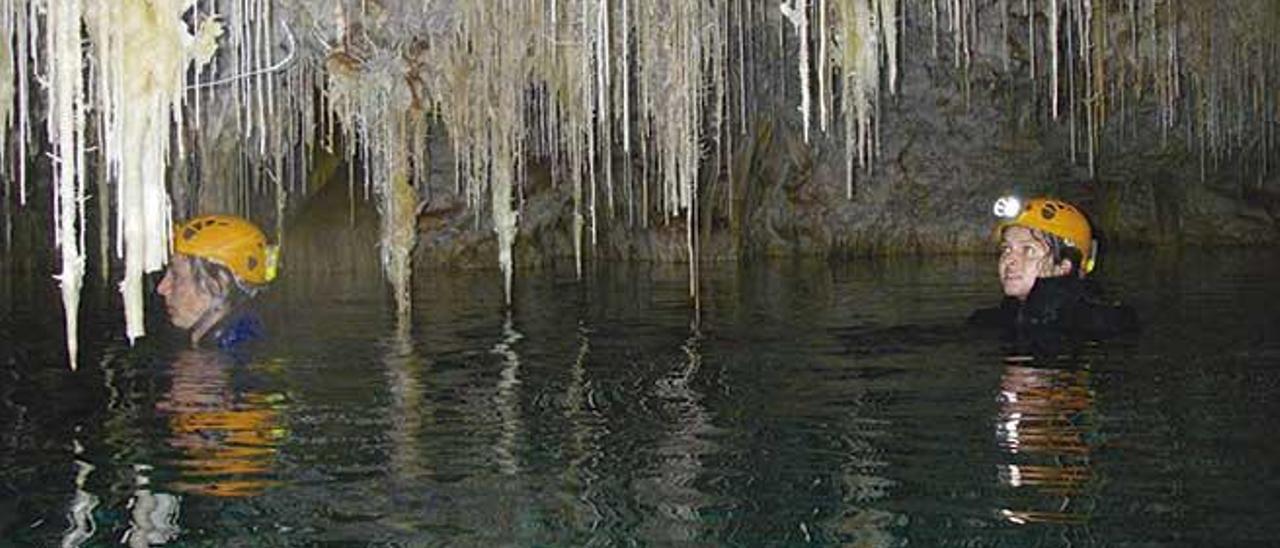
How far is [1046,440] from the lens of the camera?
18.7ft

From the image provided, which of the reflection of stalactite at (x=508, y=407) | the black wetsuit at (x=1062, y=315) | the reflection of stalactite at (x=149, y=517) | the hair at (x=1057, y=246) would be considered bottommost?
the reflection of stalactite at (x=149, y=517)

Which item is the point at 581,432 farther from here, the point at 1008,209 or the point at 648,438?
the point at 1008,209

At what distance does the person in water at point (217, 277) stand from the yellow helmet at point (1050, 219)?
408 centimetres

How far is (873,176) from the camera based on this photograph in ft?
78.6

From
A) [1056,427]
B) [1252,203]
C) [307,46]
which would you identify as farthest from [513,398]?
[1252,203]

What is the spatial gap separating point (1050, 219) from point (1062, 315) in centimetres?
54

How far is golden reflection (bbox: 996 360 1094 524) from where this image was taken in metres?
4.57

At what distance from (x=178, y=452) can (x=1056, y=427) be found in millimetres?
3143

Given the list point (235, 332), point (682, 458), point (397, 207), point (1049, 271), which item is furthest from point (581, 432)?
point (397, 207)

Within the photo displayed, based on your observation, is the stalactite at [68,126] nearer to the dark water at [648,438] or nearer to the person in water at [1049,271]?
the dark water at [648,438]

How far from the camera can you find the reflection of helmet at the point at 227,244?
8250 mm

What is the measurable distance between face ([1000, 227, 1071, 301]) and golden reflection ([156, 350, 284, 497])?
4.30 meters

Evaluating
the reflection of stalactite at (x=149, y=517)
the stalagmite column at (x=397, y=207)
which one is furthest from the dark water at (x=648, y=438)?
the stalagmite column at (x=397, y=207)

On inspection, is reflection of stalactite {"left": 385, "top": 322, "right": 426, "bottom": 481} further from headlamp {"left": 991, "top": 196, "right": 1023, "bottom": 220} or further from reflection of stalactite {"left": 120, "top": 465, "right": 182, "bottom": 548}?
headlamp {"left": 991, "top": 196, "right": 1023, "bottom": 220}
